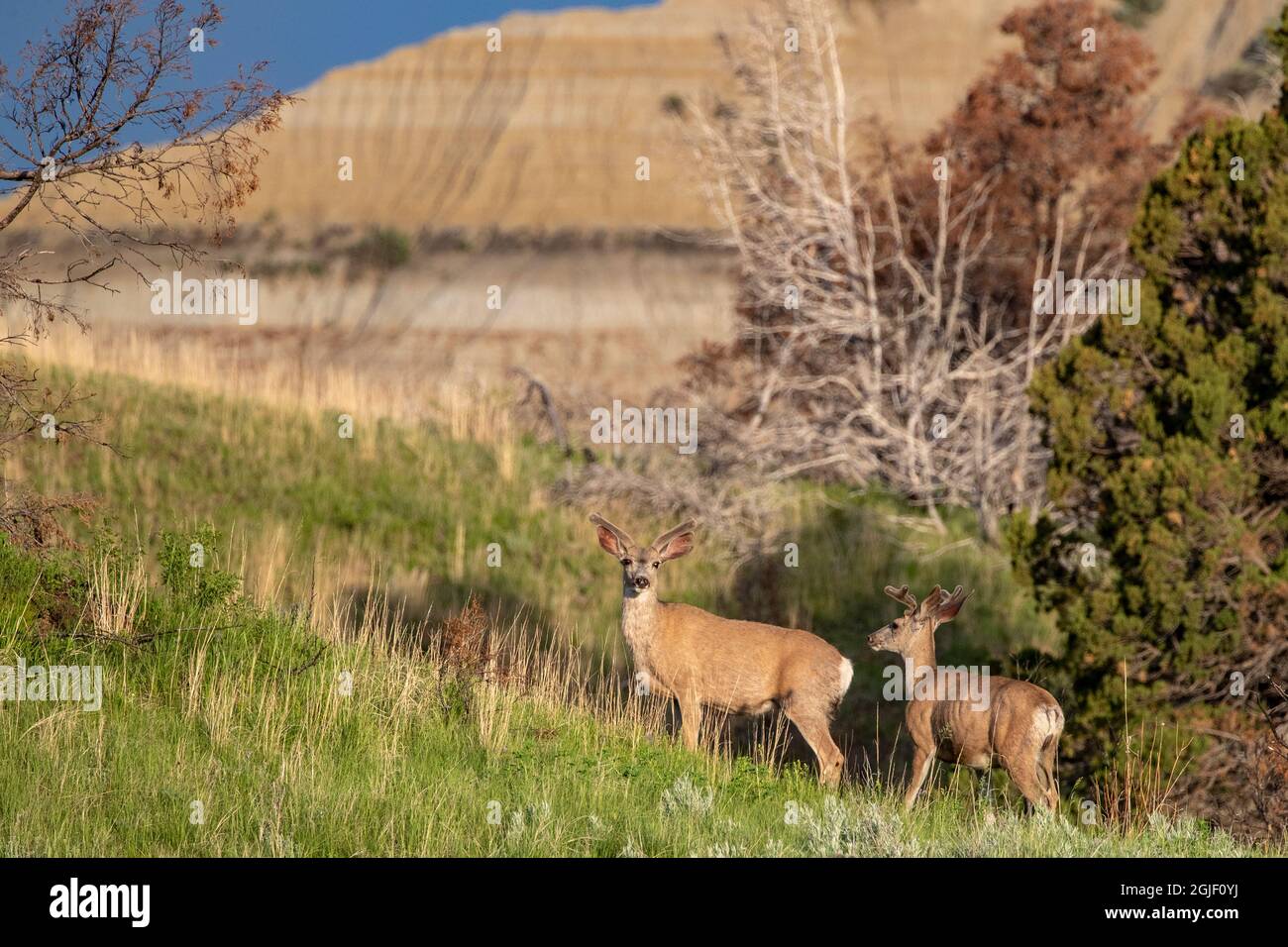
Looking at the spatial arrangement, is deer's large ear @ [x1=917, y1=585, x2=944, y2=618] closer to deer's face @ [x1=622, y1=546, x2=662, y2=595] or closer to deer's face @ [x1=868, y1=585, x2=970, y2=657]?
deer's face @ [x1=868, y1=585, x2=970, y2=657]

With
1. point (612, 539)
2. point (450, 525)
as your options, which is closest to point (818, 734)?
point (612, 539)

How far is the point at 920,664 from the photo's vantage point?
37.0ft

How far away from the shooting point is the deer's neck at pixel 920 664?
438 inches

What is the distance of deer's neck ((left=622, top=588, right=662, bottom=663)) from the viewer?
474 inches

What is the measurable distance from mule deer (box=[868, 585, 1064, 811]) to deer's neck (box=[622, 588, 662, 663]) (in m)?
1.76

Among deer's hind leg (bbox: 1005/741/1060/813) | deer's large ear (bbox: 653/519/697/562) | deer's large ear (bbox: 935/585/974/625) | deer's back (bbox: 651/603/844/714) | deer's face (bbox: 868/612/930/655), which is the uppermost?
deer's large ear (bbox: 653/519/697/562)

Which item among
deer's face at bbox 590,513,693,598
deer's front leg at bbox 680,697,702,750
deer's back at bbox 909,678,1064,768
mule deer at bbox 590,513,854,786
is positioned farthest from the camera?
deer's face at bbox 590,513,693,598

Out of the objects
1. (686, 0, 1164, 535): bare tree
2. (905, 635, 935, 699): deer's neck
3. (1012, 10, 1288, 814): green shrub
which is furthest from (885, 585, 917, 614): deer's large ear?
(686, 0, 1164, 535): bare tree

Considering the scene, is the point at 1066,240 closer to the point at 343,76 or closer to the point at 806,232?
the point at 806,232

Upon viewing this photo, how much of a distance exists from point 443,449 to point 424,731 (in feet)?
45.7

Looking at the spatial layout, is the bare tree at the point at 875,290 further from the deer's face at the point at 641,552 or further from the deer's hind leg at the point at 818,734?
the deer's hind leg at the point at 818,734

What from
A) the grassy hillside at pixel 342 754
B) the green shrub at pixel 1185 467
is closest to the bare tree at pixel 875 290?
the grassy hillside at pixel 342 754

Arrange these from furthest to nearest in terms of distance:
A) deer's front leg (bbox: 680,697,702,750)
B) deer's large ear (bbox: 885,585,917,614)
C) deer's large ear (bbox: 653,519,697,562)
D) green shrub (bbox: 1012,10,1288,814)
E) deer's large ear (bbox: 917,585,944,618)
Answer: green shrub (bbox: 1012,10,1288,814), deer's large ear (bbox: 653,519,697,562), deer's front leg (bbox: 680,697,702,750), deer's large ear (bbox: 917,585,944,618), deer's large ear (bbox: 885,585,917,614)

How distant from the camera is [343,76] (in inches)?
4870
